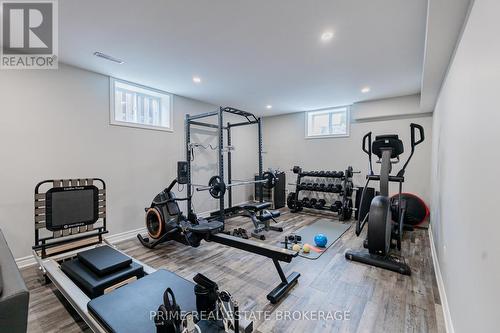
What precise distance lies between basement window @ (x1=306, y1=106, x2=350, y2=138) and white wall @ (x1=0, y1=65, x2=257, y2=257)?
385 cm

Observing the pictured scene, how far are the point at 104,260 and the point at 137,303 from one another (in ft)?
3.28

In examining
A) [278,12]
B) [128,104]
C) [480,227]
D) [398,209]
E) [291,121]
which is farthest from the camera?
[291,121]

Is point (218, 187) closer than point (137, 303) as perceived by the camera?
No

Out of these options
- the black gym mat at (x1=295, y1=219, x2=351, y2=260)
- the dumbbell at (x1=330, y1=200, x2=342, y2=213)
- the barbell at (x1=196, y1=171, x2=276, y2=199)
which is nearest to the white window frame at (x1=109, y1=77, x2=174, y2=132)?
the barbell at (x1=196, y1=171, x2=276, y2=199)

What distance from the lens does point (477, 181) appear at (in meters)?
1.24

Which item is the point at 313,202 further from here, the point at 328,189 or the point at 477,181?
the point at 477,181

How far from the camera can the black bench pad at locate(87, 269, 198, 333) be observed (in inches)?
48.8

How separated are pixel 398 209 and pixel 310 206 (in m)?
2.42

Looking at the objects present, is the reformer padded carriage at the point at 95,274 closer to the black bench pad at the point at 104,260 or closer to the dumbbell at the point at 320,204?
the black bench pad at the point at 104,260

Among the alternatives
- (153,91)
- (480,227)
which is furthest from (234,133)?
(480,227)

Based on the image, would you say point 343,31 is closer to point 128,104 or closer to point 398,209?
point 398,209

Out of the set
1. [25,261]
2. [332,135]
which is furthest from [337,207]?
[25,261]

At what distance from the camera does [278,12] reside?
206 centimetres

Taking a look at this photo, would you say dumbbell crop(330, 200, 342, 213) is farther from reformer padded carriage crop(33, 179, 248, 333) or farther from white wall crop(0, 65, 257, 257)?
reformer padded carriage crop(33, 179, 248, 333)
